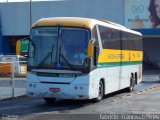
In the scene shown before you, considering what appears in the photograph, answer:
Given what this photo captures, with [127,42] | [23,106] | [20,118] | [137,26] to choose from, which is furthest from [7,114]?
[137,26]

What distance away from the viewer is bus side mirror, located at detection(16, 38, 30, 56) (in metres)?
17.5

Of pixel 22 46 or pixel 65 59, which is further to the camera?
pixel 22 46

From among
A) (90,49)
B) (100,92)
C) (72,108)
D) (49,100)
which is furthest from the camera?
(49,100)

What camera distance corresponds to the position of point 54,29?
57.0 feet

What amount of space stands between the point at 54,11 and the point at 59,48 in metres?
46.6

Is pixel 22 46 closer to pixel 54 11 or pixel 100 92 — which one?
pixel 100 92

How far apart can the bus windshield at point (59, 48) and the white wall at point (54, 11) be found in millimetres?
43451

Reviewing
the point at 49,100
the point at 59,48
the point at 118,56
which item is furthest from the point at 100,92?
the point at 118,56

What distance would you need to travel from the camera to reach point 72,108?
16.8 meters

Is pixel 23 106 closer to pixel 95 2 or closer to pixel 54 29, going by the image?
pixel 54 29

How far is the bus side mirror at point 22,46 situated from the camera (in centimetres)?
1747

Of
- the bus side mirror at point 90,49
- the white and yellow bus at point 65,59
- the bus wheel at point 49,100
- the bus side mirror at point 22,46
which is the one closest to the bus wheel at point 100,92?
the white and yellow bus at point 65,59

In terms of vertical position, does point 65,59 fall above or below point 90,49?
below

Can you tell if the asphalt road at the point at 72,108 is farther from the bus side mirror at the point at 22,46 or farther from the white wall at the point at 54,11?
the white wall at the point at 54,11
